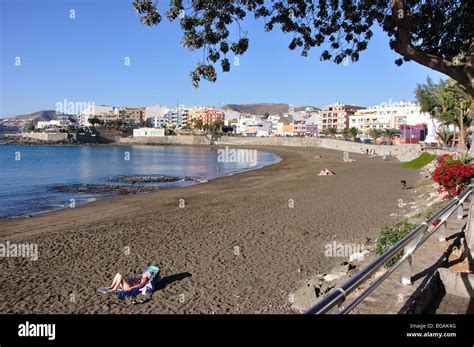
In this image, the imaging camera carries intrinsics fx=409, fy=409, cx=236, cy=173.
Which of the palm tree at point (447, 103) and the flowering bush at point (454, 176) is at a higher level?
the palm tree at point (447, 103)

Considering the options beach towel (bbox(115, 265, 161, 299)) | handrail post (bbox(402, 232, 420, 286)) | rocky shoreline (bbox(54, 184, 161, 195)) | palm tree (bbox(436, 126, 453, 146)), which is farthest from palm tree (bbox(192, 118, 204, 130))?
handrail post (bbox(402, 232, 420, 286))

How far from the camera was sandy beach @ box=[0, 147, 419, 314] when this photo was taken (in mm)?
8883

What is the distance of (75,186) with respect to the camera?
3591 centimetres

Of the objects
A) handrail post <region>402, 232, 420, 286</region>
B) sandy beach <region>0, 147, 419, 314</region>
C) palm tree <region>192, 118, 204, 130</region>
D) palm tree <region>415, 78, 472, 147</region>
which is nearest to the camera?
handrail post <region>402, 232, 420, 286</region>

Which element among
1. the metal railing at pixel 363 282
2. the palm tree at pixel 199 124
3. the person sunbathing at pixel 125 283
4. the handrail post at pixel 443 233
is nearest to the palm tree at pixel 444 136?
the handrail post at pixel 443 233

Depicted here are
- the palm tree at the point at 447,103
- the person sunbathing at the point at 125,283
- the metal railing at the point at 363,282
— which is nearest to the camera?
the metal railing at the point at 363,282

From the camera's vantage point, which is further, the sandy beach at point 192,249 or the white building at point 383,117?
the white building at point 383,117

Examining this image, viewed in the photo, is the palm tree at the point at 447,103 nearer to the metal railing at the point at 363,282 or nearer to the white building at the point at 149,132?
the metal railing at the point at 363,282

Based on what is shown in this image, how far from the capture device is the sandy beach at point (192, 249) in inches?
350

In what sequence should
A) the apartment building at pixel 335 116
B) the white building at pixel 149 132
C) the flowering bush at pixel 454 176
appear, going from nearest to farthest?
the flowering bush at pixel 454 176 → the apartment building at pixel 335 116 → the white building at pixel 149 132

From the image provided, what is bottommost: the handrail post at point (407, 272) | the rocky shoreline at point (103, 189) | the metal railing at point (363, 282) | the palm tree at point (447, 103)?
the rocky shoreline at point (103, 189)

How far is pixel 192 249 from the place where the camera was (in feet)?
41.7

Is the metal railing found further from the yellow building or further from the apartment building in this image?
the apartment building

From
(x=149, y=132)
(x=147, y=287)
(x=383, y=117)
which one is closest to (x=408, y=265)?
(x=147, y=287)
